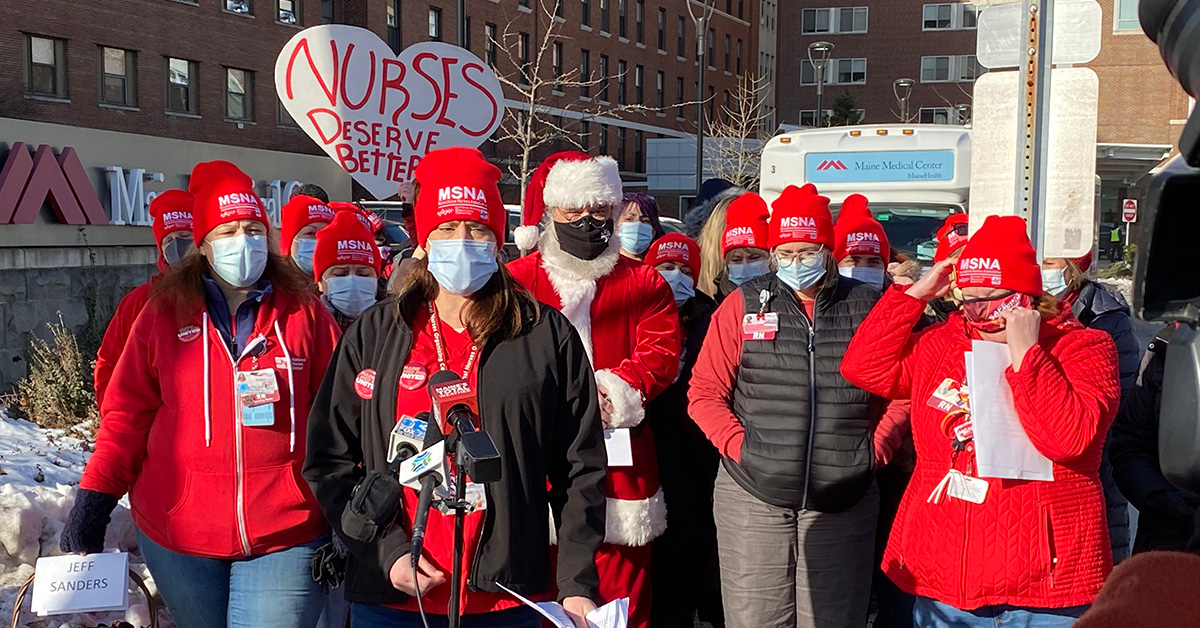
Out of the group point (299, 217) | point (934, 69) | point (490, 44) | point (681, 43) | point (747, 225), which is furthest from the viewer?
point (934, 69)

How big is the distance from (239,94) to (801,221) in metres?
32.7

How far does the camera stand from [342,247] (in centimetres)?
591

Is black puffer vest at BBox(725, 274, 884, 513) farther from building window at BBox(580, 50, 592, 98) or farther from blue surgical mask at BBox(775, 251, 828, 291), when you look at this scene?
building window at BBox(580, 50, 592, 98)

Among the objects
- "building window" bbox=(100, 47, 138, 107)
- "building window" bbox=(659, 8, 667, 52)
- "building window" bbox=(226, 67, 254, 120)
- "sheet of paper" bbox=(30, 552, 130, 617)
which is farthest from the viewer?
"building window" bbox=(659, 8, 667, 52)

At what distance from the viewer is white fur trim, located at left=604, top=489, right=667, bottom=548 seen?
15.9ft

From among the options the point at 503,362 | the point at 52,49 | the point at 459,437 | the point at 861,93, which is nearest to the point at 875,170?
the point at 503,362

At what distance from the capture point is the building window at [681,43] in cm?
6250

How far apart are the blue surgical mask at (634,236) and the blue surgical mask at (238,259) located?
2891 millimetres

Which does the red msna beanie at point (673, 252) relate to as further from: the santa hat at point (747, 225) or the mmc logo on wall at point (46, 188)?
the mmc logo on wall at point (46, 188)

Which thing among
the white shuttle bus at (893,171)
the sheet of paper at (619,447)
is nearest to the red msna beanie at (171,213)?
the sheet of paper at (619,447)

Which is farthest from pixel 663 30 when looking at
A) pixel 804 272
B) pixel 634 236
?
pixel 804 272

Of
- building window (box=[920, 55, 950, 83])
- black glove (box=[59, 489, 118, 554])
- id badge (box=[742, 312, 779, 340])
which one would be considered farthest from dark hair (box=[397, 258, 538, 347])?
building window (box=[920, 55, 950, 83])

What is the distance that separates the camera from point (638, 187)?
56.9 meters

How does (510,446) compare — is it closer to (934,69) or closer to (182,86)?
(182,86)
